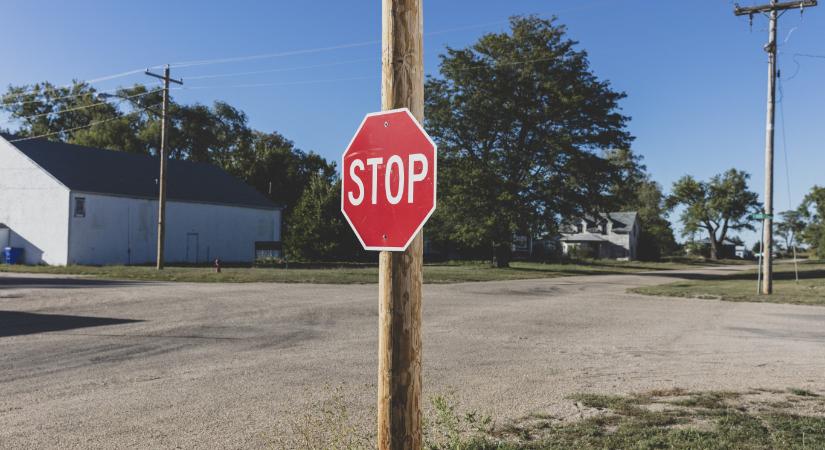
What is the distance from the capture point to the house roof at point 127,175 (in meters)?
38.7

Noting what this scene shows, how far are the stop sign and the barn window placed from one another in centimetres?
3815

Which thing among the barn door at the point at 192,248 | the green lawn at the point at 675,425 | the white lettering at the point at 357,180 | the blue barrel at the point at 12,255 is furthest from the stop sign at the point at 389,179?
the barn door at the point at 192,248

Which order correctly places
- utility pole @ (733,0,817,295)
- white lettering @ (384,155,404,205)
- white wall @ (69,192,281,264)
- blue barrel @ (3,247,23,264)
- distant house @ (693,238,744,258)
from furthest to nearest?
1. distant house @ (693,238,744,258)
2. white wall @ (69,192,281,264)
3. blue barrel @ (3,247,23,264)
4. utility pole @ (733,0,817,295)
5. white lettering @ (384,155,404,205)

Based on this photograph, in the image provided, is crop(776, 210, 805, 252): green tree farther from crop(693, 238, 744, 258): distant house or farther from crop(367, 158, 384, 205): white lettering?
crop(367, 158, 384, 205): white lettering

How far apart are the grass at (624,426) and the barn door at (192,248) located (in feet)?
129

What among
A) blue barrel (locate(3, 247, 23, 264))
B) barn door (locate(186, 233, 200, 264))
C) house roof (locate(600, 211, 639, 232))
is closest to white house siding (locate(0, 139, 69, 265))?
blue barrel (locate(3, 247, 23, 264))

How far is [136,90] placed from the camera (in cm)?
6944

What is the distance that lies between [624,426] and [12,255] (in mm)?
40821

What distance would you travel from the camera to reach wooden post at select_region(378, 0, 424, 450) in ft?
12.6

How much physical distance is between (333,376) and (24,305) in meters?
11.4

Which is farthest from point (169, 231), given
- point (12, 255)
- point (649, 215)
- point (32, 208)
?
point (649, 215)

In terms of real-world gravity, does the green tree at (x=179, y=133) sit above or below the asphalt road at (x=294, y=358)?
above

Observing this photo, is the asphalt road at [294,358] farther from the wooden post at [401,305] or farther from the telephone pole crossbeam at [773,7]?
the telephone pole crossbeam at [773,7]

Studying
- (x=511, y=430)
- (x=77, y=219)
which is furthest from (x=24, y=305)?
(x=77, y=219)
